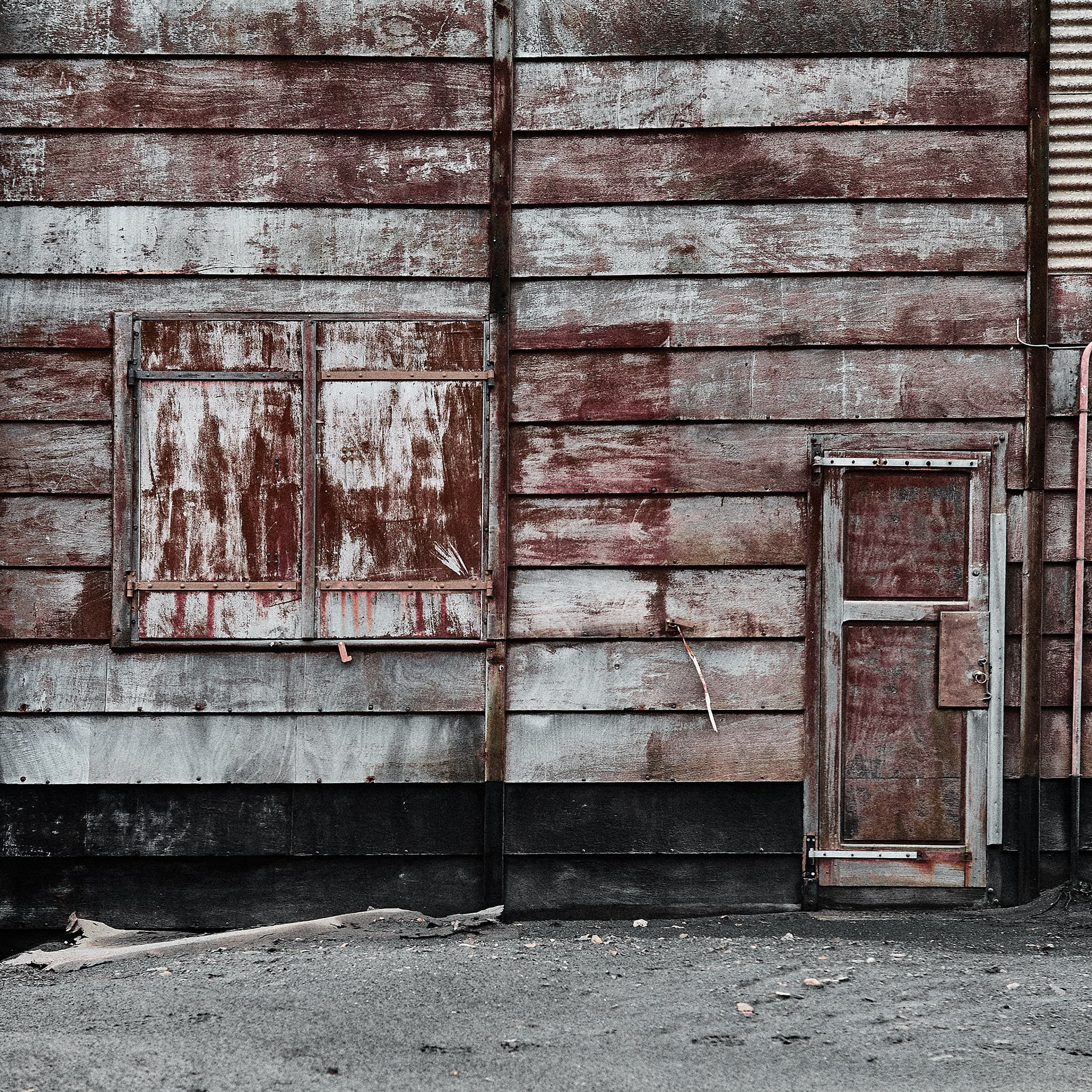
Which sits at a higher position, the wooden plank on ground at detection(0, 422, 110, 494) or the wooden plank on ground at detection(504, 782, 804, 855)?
the wooden plank on ground at detection(0, 422, 110, 494)

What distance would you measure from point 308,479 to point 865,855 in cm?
283

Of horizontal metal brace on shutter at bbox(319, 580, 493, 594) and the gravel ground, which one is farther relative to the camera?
horizontal metal brace on shutter at bbox(319, 580, 493, 594)

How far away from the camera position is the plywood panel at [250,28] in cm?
425

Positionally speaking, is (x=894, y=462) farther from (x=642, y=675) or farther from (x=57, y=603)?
(x=57, y=603)

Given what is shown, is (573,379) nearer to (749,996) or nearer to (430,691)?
(430,691)

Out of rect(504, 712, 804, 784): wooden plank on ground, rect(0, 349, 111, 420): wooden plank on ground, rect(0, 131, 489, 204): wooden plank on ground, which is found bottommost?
rect(504, 712, 804, 784): wooden plank on ground

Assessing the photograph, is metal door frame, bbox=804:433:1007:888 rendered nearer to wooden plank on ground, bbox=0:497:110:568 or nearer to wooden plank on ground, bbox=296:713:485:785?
wooden plank on ground, bbox=296:713:485:785

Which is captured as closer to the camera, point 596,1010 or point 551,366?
point 596,1010

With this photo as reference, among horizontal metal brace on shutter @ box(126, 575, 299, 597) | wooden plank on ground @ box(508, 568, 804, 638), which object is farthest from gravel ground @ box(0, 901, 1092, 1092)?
horizontal metal brace on shutter @ box(126, 575, 299, 597)

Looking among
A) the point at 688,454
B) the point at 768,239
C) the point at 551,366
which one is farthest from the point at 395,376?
the point at 768,239

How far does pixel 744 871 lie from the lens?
4.35 metres

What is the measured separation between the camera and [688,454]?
4324mm

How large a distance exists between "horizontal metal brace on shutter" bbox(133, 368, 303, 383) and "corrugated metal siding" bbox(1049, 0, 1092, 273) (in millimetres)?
3304

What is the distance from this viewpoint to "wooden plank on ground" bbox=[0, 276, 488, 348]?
427 cm
